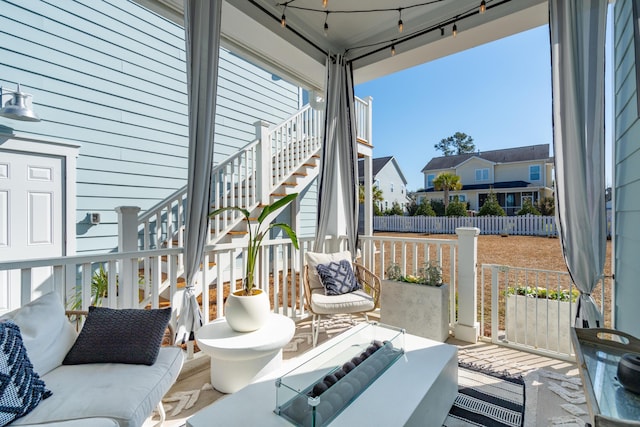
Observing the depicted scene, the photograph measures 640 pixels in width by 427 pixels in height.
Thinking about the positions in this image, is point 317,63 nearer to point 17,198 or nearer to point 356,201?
point 356,201

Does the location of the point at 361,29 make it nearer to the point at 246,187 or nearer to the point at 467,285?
the point at 246,187

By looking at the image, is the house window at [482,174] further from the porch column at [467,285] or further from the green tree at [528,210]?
the porch column at [467,285]

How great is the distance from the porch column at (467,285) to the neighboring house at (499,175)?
5391 millimetres

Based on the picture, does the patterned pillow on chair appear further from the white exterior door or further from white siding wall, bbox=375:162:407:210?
white siding wall, bbox=375:162:407:210

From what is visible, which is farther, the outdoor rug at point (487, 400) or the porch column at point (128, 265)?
the porch column at point (128, 265)

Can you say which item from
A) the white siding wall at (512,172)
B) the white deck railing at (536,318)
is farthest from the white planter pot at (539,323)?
the white siding wall at (512,172)

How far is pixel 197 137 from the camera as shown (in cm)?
223

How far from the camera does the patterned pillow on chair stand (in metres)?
2.97

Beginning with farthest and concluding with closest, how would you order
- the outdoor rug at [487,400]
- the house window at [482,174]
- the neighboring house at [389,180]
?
1. the neighboring house at [389,180]
2. the house window at [482,174]
3. the outdoor rug at [487,400]

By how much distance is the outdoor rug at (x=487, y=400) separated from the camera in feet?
5.91

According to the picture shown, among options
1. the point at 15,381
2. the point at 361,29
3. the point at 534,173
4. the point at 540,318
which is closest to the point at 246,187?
the point at 361,29

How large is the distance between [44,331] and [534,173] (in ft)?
33.3

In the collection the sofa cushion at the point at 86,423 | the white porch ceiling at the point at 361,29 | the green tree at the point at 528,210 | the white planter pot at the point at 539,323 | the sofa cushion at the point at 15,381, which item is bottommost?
the white planter pot at the point at 539,323

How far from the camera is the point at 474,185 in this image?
9.70 meters
